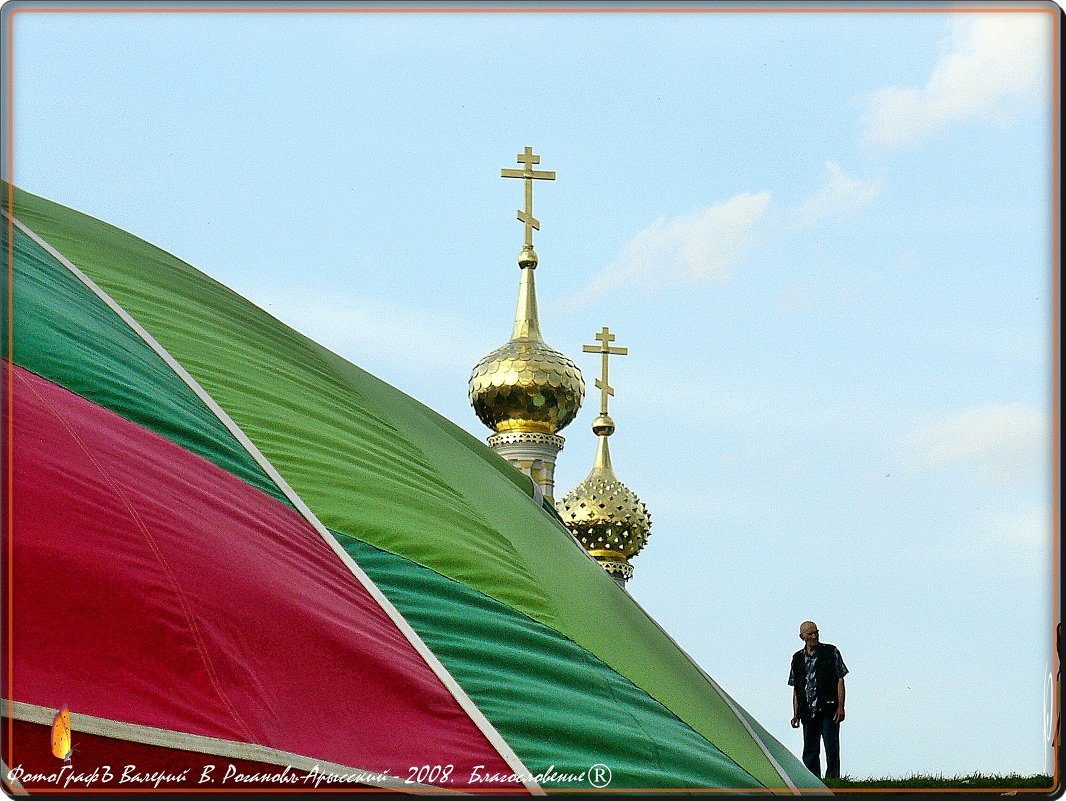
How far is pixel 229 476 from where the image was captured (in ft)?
21.6

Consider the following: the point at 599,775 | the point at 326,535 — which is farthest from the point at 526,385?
the point at 599,775

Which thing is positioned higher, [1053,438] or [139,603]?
[1053,438]

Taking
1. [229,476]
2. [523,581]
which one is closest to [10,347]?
[229,476]

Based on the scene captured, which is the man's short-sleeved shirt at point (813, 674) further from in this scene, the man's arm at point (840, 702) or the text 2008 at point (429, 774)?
the text 2008 at point (429, 774)

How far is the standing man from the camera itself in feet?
27.9

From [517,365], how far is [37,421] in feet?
37.1

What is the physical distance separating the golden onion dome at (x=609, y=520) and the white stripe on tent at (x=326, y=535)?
1326 centimetres

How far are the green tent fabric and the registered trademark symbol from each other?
0.05 m

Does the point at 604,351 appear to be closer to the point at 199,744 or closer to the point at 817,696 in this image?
the point at 817,696

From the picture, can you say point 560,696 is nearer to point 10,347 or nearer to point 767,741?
point 767,741

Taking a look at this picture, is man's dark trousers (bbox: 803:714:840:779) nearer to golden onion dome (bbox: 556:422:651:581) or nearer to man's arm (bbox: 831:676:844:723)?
man's arm (bbox: 831:676:844:723)

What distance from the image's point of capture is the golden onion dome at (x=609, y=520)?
20.6m

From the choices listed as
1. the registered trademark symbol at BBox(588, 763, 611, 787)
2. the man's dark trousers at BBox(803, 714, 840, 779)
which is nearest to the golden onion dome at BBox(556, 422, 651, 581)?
the man's dark trousers at BBox(803, 714, 840, 779)

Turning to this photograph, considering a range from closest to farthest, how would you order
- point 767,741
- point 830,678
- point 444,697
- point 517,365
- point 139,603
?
point 139,603 → point 444,697 → point 767,741 → point 830,678 → point 517,365
